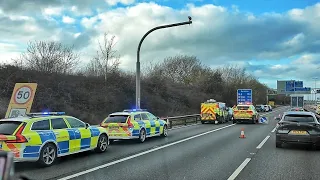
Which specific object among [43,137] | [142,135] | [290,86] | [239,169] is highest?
[290,86]

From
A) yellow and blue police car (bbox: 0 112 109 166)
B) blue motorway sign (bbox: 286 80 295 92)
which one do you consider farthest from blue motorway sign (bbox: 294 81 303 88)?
yellow and blue police car (bbox: 0 112 109 166)

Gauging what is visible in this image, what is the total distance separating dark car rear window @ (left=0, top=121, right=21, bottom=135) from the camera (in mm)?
9391

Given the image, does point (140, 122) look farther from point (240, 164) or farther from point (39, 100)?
point (39, 100)

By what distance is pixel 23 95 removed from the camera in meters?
14.3

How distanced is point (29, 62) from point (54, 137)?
901 inches

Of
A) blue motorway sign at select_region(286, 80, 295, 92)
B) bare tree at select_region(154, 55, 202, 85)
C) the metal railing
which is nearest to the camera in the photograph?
the metal railing

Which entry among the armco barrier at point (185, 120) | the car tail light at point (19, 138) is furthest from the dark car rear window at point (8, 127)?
the armco barrier at point (185, 120)

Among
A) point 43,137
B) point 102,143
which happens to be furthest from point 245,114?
point 43,137

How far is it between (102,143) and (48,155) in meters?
2.85

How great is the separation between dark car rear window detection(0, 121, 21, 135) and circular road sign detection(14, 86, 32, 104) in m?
4.41

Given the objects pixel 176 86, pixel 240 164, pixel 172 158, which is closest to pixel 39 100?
pixel 172 158

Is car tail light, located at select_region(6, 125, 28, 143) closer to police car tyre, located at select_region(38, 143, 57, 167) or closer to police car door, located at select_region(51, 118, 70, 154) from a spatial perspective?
police car tyre, located at select_region(38, 143, 57, 167)

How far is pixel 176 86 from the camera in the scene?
179 feet

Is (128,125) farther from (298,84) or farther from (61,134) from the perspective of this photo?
(298,84)
